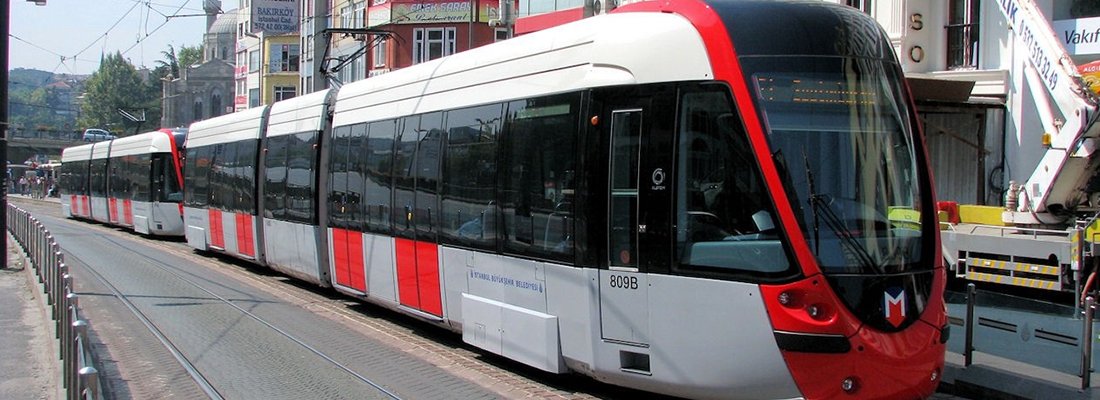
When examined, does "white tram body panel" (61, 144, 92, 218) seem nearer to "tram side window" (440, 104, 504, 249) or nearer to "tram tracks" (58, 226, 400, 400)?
"tram tracks" (58, 226, 400, 400)

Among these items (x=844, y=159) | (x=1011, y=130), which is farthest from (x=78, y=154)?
(x=844, y=159)

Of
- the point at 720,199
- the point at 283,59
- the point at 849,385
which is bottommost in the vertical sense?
the point at 849,385

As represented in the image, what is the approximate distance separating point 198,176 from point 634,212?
57.7 feet

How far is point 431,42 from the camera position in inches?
1965

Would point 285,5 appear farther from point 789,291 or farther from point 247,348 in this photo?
point 789,291

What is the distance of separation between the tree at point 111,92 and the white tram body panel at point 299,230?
422 ft

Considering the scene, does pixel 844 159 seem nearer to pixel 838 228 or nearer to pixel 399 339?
pixel 838 228

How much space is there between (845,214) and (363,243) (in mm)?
7277

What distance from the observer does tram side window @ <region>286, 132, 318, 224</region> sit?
1499cm

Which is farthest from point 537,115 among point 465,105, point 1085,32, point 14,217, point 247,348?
point 14,217

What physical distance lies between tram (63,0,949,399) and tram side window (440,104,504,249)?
3 cm

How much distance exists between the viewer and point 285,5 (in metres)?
41.6

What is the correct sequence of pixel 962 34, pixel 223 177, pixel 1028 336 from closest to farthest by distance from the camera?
pixel 1028 336
pixel 962 34
pixel 223 177

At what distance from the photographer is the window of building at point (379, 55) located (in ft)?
168
